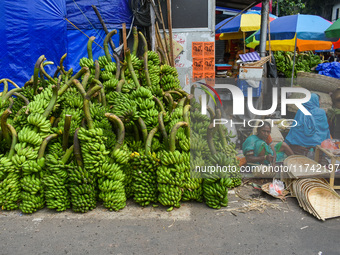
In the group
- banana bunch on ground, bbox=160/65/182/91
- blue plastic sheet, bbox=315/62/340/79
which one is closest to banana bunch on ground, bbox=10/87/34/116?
banana bunch on ground, bbox=160/65/182/91

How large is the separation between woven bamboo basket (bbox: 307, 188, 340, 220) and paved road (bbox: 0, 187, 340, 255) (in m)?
0.09

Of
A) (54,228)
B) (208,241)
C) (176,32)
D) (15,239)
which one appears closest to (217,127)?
(208,241)

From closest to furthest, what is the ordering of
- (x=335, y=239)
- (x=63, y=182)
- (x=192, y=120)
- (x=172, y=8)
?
(x=335, y=239) < (x=63, y=182) < (x=192, y=120) < (x=172, y=8)

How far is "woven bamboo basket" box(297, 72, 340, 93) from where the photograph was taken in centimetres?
645

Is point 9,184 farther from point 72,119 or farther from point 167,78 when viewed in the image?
point 167,78

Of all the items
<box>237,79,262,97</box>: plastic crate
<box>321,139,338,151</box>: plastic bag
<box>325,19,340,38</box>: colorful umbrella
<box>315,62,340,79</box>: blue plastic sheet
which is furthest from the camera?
<box>315,62,340,79</box>: blue plastic sheet

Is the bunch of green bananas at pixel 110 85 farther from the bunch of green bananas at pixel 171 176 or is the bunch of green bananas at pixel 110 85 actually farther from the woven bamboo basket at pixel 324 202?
the woven bamboo basket at pixel 324 202

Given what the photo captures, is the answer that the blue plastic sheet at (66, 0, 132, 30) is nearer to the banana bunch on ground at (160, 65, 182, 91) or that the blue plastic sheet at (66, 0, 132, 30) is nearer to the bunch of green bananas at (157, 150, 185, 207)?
the banana bunch on ground at (160, 65, 182, 91)

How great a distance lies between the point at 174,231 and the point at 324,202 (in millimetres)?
1863

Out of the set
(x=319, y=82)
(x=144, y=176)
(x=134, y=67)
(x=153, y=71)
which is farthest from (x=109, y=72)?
(x=319, y=82)

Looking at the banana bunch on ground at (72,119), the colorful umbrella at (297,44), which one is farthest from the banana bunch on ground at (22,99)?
the colorful umbrella at (297,44)

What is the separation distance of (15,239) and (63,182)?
0.73m

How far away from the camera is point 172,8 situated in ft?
20.4

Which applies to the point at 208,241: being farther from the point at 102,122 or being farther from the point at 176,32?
the point at 176,32
